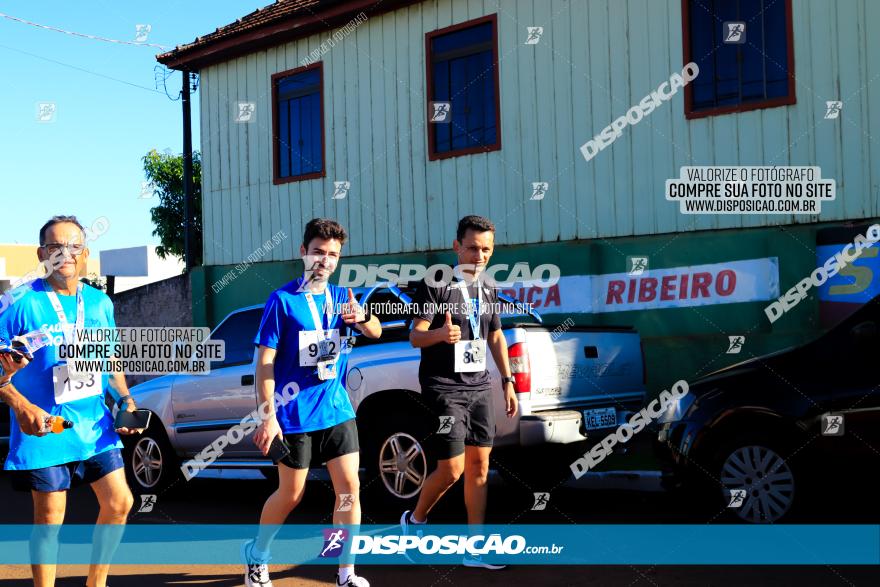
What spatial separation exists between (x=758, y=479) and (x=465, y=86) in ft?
29.9

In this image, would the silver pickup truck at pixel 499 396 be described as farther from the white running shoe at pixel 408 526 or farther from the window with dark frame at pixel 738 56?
the window with dark frame at pixel 738 56

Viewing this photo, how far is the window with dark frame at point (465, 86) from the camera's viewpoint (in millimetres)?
13852

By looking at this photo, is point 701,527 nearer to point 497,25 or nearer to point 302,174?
point 497,25

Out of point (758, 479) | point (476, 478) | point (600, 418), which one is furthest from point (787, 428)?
point (476, 478)

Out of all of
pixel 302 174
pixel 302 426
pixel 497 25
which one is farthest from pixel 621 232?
pixel 302 426

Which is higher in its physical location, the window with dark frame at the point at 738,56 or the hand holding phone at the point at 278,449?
the window with dark frame at the point at 738,56

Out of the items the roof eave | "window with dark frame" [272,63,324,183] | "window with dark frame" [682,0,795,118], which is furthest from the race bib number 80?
"window with dark frame" [272,63,324,183]

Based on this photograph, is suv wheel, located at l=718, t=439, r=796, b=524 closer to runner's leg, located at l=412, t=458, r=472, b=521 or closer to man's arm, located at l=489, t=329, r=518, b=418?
man's arm, located at l=489, t=329, r=518, b=418

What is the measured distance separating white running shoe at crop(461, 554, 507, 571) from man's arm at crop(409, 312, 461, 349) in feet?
4.22

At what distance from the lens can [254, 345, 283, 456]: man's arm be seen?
4.89 metres

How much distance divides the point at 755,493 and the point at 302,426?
10.2ft

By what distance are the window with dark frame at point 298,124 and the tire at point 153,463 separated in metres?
7.56

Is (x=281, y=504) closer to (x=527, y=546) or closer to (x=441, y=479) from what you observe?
(x=441, y=479)

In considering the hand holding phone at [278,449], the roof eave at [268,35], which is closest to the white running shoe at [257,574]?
the hand holding phone at [278,449]
